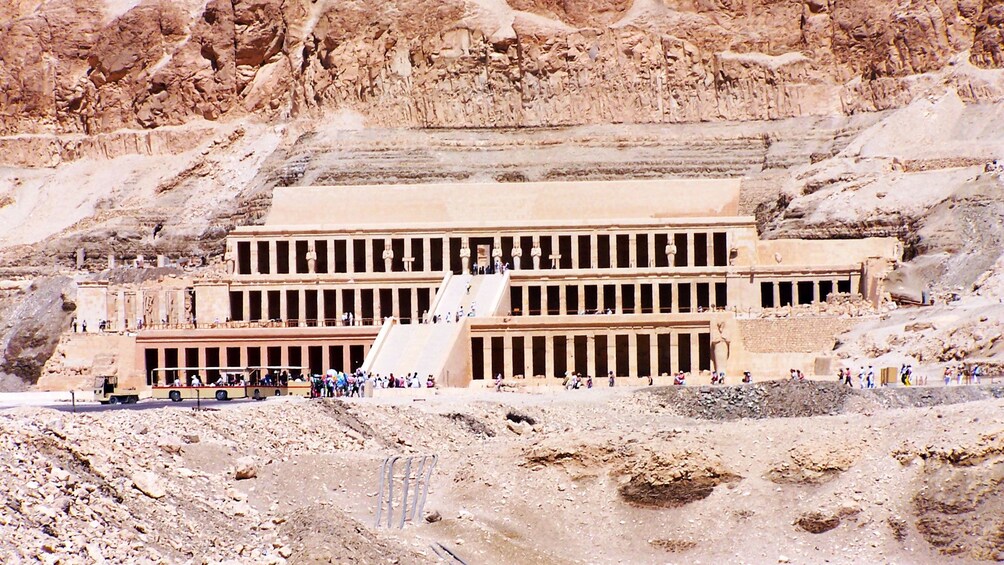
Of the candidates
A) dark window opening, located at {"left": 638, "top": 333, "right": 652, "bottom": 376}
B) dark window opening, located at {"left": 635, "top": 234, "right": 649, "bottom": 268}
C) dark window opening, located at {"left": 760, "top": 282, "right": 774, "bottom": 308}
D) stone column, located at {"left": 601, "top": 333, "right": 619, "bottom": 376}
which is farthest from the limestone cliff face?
stone column, located at {"left": 601, "top": 333, "right": 619, "bottom": 376}

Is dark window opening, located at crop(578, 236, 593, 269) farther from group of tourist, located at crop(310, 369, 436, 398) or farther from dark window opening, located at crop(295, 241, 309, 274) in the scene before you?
group of tourist, located at crop(310, 369, 436, 398)

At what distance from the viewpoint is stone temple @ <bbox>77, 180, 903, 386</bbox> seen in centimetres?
7875

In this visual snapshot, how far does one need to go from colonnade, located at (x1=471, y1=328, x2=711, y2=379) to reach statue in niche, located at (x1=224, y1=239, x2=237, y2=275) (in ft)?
66.7

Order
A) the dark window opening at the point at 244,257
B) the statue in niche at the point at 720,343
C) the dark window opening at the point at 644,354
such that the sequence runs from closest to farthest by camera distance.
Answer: the statue in niche at the point at 720,343 → the dark window opening at the point at 644,354 → the dark window opening at the point at 244,257

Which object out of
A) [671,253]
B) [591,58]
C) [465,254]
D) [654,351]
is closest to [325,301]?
[465,254]

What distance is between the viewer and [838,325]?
263 ft

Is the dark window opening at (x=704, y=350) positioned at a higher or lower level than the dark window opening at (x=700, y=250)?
lower

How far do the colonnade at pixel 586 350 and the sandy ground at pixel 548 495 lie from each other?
32481mm

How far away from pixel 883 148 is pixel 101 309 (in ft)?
156

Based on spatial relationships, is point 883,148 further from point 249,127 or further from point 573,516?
point 573,516

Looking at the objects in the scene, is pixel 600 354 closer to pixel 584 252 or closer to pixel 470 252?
pixel 470 252

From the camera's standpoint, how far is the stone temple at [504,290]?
7875 centimetres

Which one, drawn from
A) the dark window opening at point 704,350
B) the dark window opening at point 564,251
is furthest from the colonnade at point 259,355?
the dark window opening at point 564,251

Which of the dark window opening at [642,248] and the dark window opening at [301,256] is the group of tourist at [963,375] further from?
the dark window opening at [301,256]
